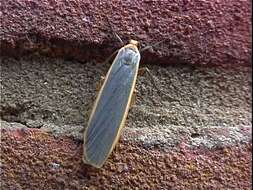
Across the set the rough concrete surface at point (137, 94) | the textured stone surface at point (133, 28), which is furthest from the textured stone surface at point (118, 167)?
the textured stone surface at point (133, 28)

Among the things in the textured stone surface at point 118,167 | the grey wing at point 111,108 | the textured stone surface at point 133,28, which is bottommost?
the textured stone surface at point 118,167

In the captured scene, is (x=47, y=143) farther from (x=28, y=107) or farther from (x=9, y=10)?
(x=9, y=10)

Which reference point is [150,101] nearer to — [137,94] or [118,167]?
[137,94]

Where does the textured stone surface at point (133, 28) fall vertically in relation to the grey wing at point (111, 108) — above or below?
above

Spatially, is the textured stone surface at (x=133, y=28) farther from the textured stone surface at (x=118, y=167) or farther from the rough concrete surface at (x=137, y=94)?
the textured stone surface at (x=118, y=167)

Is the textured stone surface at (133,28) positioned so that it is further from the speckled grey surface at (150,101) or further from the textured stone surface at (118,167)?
the textured stone surface at (118,167)

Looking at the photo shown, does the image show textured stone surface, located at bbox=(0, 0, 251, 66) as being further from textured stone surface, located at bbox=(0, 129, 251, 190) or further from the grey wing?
textured stone surface, located at bbox=(0, 129, 251, 190)

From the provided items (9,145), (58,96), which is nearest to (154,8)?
(58,96)
